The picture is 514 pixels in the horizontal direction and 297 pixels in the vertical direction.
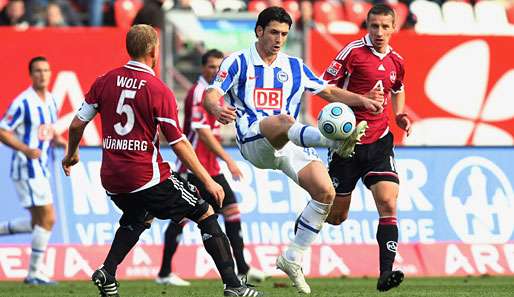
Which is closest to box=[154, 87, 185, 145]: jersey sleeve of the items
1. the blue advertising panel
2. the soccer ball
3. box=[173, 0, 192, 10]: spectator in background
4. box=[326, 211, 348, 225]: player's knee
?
the soccer ball

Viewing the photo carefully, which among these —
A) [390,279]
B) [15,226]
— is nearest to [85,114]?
[390,279]

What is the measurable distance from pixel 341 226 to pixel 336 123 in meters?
5.80

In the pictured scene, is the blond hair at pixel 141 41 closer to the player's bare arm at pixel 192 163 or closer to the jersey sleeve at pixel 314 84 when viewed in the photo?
the player's bare arm at pixel 192 163

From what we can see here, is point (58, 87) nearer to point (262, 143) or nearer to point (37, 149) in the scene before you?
point (37, 149)

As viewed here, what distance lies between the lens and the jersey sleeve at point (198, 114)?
12.9 m

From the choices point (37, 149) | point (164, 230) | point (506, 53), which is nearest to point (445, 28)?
point (506, 53)

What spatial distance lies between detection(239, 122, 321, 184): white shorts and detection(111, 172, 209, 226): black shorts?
818 mm

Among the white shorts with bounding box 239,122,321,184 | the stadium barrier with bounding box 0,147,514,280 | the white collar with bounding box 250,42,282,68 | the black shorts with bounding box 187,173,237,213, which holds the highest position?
the white collar with bounding box 250,42,282,68

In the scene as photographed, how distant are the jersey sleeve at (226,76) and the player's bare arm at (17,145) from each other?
3.44m

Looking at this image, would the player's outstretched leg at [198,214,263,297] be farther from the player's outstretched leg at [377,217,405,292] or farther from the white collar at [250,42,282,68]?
the white collar at [250,42,282,68]

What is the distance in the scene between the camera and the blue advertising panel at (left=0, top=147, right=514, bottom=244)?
14312 mm

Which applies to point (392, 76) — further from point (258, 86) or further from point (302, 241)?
point (302, 241)

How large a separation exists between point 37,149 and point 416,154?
15.1 feet

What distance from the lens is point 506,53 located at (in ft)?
62.5
